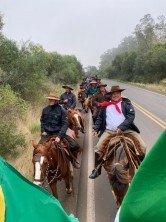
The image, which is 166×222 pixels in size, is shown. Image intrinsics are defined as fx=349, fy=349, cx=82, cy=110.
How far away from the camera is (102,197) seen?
7859mm

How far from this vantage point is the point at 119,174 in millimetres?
6488

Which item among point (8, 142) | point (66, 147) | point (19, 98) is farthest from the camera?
point (19, 98)

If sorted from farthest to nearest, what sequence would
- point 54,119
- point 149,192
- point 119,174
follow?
point 54,119, point 119,174, point 149,192

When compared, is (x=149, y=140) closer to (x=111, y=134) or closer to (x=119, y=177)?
(x=111, y=134)

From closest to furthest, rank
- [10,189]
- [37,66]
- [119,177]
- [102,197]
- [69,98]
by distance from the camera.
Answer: [10,189], [119,177], [102,197], [69,98], [37,66]

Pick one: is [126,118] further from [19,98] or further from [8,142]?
[19,98]

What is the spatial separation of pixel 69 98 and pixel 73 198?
7220mm

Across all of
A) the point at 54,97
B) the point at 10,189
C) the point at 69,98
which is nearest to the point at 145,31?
the point at 69,98

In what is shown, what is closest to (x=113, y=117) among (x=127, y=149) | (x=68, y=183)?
(x=127, y=149)

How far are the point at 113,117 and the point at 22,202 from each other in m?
6.16

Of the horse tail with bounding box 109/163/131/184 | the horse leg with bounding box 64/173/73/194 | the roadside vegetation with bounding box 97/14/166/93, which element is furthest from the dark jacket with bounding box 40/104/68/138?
the roadside vegetation with bounding box 97/14/166/93

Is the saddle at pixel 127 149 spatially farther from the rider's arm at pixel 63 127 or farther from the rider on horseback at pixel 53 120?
the rider on horseback at pixel 53 120

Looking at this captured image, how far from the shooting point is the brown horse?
659cm

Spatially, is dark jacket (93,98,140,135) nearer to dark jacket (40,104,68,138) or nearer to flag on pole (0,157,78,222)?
dark jacket (40,104,68,138)
